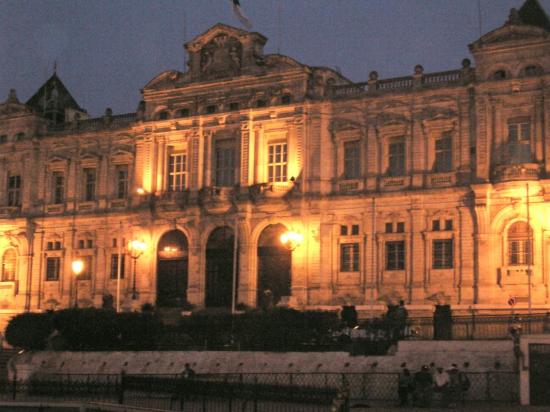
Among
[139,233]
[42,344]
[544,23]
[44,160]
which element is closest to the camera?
[42,344]

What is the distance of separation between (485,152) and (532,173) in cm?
293

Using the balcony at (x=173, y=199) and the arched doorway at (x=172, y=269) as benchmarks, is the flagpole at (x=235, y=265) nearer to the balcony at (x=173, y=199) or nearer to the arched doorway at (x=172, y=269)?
the arched doorway at (x=172, y=269)

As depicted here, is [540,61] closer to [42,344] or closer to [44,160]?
[42,344]

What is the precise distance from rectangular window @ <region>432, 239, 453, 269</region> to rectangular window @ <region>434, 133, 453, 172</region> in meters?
3.82

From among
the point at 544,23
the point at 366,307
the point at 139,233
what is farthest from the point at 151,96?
the point at 544,23

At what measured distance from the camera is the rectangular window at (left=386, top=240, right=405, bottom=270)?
5256cm

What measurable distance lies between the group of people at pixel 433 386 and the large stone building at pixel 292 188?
16.2 metres

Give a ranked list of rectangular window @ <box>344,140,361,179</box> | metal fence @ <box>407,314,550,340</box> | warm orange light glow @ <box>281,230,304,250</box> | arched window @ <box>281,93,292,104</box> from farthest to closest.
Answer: arched window @ <box>281,93,292,104</box> → rectangular window @ <box>344,140,361,179</box> → warm orange light glow @ <box>281,230,304,250</box> → metal fence @ <box>407,314,550,340</box>

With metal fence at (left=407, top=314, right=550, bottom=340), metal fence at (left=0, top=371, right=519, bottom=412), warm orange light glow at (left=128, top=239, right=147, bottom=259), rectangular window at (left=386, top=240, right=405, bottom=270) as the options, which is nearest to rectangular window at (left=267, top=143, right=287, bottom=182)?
rectangular window at (left=386, top=240, right=405, bottom=270)

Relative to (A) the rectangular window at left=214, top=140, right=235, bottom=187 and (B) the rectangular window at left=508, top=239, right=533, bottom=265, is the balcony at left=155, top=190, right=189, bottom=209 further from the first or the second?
(B) the rectangular window at left=508, top=239, right=533, bottom=265

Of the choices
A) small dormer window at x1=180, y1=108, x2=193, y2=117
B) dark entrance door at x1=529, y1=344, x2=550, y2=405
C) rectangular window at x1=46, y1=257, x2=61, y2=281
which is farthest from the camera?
rectangular window at x1=46, y1=257, x2=61, y2=281

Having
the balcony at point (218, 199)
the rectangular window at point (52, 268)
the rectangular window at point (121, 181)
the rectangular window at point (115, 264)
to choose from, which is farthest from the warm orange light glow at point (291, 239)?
the rectangular window at point (52, 268)

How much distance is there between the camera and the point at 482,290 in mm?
49219

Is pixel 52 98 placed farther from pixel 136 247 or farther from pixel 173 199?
pixel 136 247
